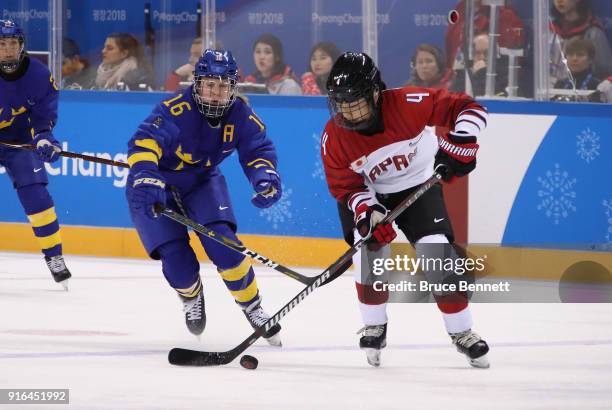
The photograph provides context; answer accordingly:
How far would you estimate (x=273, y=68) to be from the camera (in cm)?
776

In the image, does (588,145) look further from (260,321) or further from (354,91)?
(354,91)

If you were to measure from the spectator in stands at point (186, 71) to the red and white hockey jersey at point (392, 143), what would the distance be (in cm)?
337

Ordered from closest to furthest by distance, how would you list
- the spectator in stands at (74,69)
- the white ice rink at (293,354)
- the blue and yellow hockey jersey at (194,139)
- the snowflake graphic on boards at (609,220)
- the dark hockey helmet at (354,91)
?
the white ice rink at (293,354) → the dark hockey helmet at (354,91) → the blue and yellow hockey jersey at (194,139) → the snowflake graphic on boards at (609,220) → the spectator in stands at (74,69)

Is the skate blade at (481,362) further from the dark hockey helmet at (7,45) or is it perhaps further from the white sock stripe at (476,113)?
the dark hockey helmet at (7,45)

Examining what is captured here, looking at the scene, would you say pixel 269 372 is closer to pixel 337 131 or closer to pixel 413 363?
pixel 413 363

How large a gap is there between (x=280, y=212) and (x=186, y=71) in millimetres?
1029

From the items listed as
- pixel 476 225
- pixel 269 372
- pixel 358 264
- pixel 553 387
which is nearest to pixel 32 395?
pixel 269 372

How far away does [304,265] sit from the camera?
7.57m

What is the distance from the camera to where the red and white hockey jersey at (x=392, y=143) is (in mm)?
4582

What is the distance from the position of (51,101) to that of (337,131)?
243 cm

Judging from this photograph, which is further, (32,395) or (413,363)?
(413,363)

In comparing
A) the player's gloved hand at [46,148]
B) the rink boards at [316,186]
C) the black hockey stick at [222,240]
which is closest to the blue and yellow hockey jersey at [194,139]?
the black hockey stick at [222,240]

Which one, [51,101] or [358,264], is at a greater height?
[51,101]

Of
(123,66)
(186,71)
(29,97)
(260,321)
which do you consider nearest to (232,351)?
(260,321)
